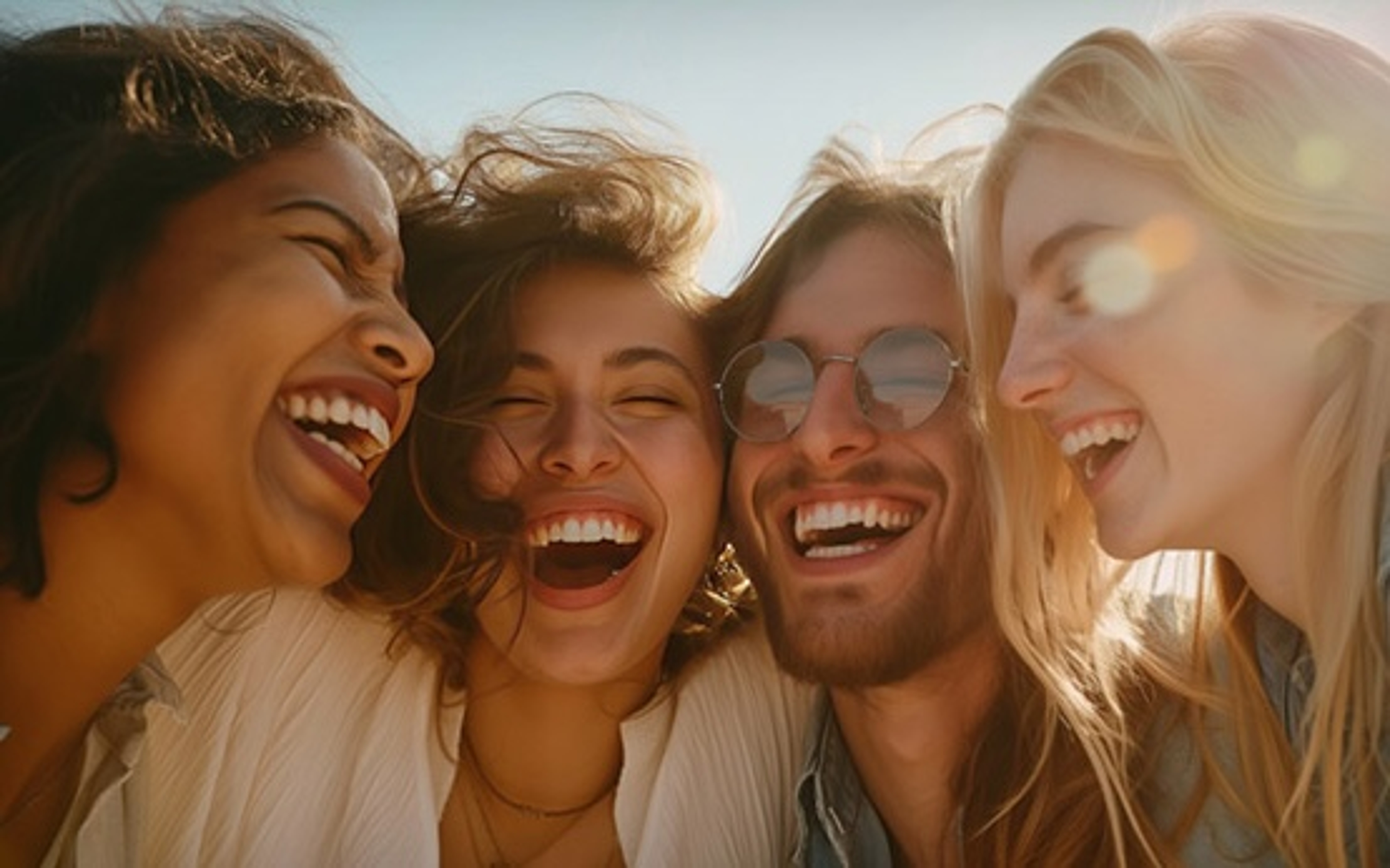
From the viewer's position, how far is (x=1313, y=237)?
3.05 meters

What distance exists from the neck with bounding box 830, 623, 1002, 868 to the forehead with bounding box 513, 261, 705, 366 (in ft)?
4.29

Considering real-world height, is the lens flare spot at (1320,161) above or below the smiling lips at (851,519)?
above

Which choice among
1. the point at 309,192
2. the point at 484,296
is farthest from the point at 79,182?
the point at 484,296

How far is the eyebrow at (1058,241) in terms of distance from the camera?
10.4ft

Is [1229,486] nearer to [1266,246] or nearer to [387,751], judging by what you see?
[1266,246]

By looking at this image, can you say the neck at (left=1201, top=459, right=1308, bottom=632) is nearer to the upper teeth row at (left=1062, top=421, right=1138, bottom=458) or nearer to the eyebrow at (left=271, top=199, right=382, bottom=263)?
the upper teeth row at (left=1062, top=421, right=1138, bottom=458)

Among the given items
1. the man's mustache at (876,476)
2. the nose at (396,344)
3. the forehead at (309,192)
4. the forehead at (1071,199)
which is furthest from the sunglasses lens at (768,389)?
the forehead at (309,192)

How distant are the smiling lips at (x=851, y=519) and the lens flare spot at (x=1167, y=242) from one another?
1.26 meters

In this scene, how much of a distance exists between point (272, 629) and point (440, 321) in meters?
1.14

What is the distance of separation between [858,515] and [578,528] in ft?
2.99

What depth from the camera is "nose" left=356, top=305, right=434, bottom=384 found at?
3.32 metres

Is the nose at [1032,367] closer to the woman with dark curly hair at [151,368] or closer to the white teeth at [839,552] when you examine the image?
the white teeth at [839,552]

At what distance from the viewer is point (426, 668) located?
427cm

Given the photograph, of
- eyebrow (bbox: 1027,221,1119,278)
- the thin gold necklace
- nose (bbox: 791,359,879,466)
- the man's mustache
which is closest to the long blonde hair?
eyebrow (bbox: 1027,221,1119,278)
